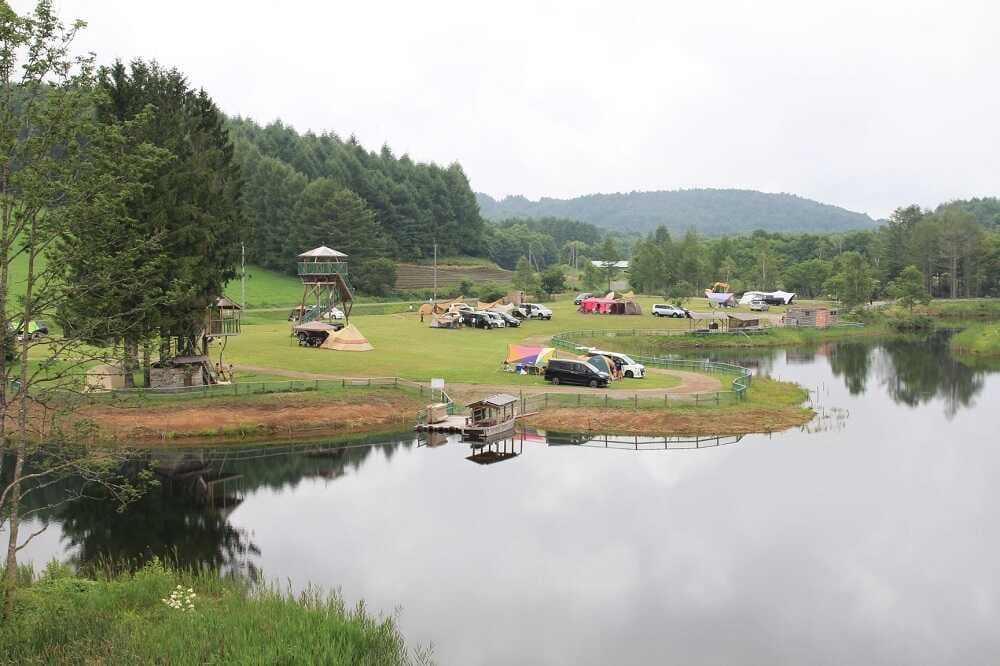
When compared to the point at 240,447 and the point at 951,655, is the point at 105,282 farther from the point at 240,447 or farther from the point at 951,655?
the point at 240,447

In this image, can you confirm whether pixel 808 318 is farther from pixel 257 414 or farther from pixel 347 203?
pixel 257 414

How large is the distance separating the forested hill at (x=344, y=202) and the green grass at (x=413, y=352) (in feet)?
114

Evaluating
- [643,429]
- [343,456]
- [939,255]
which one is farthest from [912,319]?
[343,456]

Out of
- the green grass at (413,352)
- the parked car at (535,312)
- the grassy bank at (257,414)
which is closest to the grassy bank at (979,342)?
the green grass at (413,352)

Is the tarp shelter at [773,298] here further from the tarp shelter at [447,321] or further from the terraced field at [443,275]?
the tarp shelter at [447,321]

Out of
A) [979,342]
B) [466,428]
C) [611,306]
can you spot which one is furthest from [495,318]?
[979,342]

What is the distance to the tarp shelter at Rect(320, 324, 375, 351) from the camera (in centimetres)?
6812

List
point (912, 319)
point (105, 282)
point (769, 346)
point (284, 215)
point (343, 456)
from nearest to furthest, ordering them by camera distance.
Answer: point (105, 282) → point (343, 456) → point (769, 346) → point (912, 319) → point (284, 215)

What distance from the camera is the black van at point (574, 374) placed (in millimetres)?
54781

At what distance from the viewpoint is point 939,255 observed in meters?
148

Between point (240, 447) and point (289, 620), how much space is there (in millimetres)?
24688

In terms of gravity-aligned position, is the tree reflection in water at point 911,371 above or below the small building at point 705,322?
below

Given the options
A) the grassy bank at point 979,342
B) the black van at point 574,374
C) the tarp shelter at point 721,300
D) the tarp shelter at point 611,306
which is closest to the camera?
the black van at point 574,374

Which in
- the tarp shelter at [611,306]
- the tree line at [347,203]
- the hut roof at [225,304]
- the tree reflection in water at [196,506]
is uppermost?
the tree line at [347,203]
